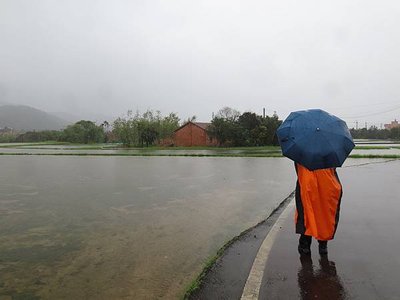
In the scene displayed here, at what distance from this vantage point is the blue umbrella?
4211mm

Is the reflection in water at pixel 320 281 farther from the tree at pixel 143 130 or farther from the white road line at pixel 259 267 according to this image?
the tree at pixel 143 130

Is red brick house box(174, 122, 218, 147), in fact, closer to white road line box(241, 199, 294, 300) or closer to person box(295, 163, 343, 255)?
white road line box(241, 199, 294, 300)

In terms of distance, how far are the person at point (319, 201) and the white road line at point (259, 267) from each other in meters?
0.64

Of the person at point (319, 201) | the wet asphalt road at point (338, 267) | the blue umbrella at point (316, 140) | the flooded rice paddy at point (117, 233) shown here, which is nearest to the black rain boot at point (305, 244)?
the wet asphalt road at point (338, 267)

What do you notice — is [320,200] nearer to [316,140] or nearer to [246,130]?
[316,140]

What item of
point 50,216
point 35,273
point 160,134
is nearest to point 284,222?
point 35,273

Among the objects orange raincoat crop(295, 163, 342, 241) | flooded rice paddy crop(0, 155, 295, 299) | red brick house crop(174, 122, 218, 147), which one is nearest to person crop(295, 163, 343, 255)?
orange raincoat crop(295, 163, 342, 241)

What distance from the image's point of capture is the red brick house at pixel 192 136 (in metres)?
54.5

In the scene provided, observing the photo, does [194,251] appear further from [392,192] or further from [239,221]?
[392,192]

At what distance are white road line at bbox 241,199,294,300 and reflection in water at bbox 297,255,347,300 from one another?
1.39ft

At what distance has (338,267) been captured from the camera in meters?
4.16

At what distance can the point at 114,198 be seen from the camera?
31.8 feet

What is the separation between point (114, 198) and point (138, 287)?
6.07 meters

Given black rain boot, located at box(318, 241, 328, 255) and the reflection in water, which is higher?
black rain boot, located at box(318, 241, 328, 255)
